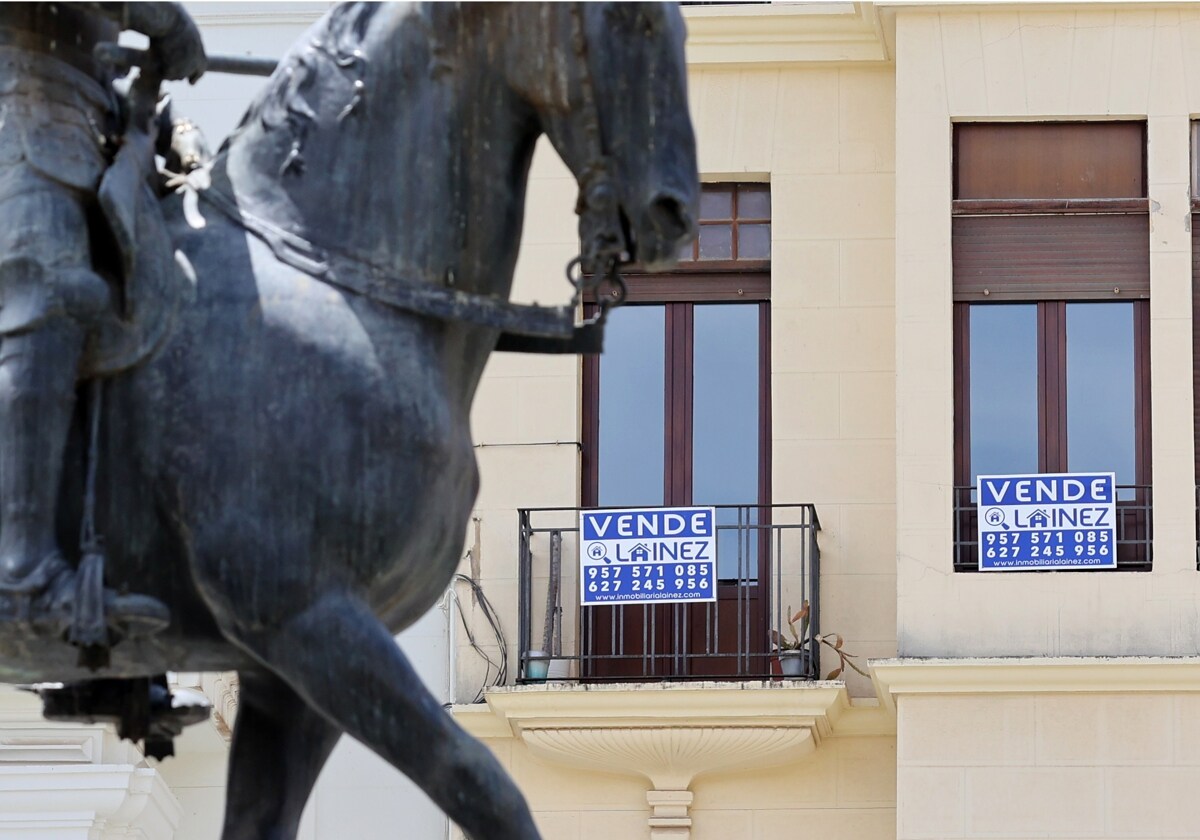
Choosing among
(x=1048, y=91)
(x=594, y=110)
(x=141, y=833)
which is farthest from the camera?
(x=1048, y=91)

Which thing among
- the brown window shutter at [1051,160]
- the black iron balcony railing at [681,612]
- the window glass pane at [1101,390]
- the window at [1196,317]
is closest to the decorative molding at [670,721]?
the black iron balcony railing at [681,612]

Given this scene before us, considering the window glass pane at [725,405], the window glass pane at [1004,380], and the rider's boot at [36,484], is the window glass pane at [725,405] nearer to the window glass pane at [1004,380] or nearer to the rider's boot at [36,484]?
the window glass pane at [1004,380]

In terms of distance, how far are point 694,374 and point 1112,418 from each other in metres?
2.57

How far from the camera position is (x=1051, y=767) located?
60.9 ft

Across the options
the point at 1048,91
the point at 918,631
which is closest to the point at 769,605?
the point at 918,631

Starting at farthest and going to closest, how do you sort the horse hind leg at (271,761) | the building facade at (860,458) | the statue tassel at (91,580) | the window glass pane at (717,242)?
the window glass pane at (717,242) → the building facade at (860,458) → the horse hind leg at (271,761) → the statue tassel at (91,580)

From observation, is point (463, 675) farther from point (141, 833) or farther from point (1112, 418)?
point (1112, 418)

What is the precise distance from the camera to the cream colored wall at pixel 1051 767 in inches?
724

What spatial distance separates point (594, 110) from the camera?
5336mm

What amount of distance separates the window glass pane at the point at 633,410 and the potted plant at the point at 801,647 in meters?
1.16

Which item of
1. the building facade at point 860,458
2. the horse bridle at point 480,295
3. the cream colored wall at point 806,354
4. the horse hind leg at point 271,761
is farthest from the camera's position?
the cream colored wall at point 806,354

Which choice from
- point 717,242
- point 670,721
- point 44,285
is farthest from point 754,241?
point 44,285

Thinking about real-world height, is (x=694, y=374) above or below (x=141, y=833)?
above

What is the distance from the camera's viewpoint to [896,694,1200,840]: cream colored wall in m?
18.4
